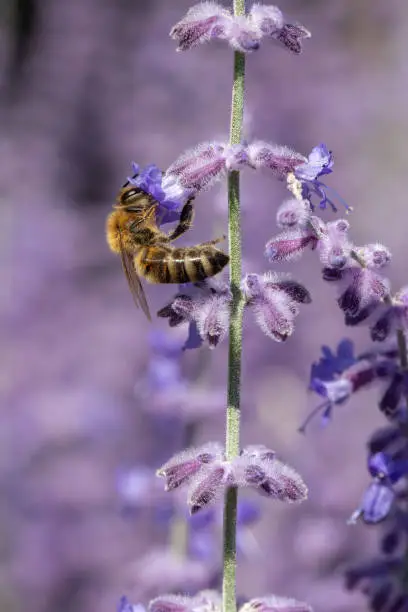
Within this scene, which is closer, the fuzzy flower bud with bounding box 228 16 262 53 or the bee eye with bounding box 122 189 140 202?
the fuzzy flower bud with bounding box 228 16 262 53

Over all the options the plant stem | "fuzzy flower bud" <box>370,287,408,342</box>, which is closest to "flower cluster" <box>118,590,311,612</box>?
the plant stem

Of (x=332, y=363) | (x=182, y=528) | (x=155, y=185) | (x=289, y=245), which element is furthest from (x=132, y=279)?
(x=182, y=528)

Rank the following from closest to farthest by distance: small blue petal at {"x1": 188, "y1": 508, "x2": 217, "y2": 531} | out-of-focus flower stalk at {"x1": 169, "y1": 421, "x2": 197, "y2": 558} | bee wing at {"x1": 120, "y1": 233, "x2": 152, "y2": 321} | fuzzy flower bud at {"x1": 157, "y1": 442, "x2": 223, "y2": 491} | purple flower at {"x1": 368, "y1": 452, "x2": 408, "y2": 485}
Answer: fuzzy flower bud at {"x1": 157, "y1": 442, "x2": 223, "y2": 491} → purple flower at {"x1": 368, "y1": 452, "x2": 408, "y2": 485} → bee wing at {"x1": 120, "y1": 233, "x2": 152, "y2": 321} → small blue petal at {"x1": 188, "y1": 508, "x2": 217, "y2": 531} → out-of-focus flower stalk at {"x1": 169, "y1": 421, "x2": 197, "y2": 558}

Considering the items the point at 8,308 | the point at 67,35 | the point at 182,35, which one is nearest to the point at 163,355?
the point at 182,35

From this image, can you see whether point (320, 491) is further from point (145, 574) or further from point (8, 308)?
point (8, 308)

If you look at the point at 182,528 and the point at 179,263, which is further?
the point at 182,528

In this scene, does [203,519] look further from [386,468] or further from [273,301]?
[273,301]

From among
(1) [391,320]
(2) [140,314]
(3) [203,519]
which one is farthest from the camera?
(2) [140,314]

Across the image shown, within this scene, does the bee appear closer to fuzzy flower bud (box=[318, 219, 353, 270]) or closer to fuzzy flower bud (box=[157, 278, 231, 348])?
fuzzy flower bud (box=[157, 278, 231, 348])
